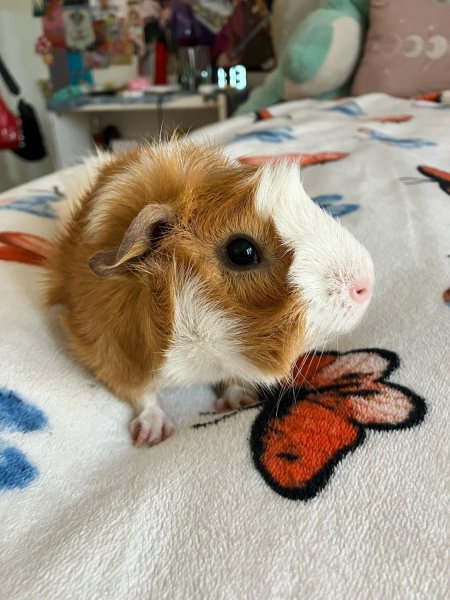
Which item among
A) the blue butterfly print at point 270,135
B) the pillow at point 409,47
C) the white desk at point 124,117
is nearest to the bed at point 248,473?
the blue butterfly print at point 270,135

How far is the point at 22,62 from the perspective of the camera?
12.0ft

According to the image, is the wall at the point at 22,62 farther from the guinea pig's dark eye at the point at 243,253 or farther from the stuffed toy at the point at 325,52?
the guinea pig's dark eye at the point at 243,253

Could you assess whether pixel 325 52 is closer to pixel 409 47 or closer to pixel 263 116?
pixel 409 47

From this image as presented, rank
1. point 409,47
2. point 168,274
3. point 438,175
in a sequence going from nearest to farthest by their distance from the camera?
point 168,274 < point 438,175 < point 409,47

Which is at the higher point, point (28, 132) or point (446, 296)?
point (446, 296)

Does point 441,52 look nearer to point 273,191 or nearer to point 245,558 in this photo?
point 273,191

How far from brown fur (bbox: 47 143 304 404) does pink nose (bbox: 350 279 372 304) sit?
0.22 ft

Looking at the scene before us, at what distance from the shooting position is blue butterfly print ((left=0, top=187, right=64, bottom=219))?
1079mm

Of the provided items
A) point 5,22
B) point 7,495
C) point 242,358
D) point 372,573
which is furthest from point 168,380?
point 5,22

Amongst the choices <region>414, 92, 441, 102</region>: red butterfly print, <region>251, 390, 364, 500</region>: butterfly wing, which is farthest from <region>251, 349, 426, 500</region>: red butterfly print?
<region>414, 92, 441, 102</region>: red butterfly print

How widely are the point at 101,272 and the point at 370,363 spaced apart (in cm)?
34

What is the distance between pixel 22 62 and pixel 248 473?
3.99 metres

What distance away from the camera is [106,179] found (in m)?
0.75

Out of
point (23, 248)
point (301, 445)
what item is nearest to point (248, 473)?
point (301, 445)
